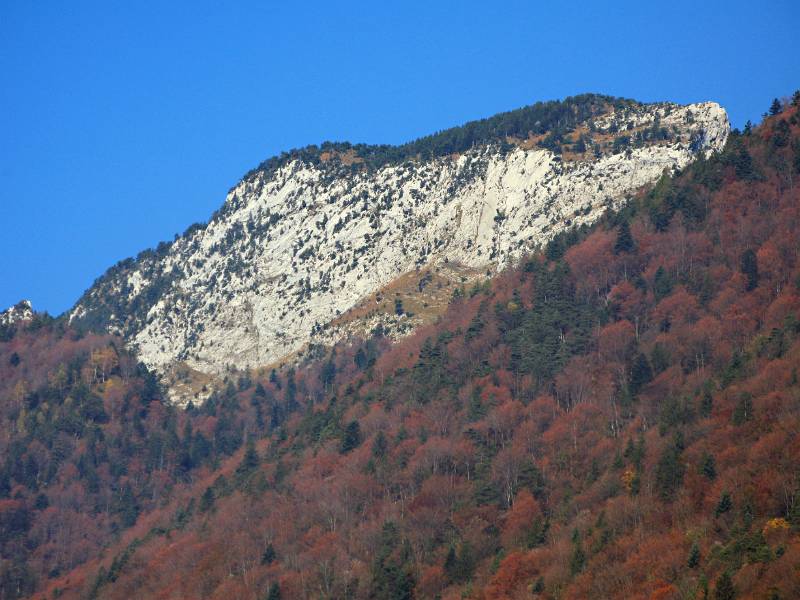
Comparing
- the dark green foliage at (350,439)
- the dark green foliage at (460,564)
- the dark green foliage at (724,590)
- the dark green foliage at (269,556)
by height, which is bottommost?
the dark green foliage at (724,590)

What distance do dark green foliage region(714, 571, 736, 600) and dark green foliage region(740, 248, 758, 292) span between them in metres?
54.2

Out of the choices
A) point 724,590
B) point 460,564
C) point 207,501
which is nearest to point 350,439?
point 207,501

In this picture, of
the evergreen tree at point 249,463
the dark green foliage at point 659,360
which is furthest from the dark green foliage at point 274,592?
the dark green foliage at point 659,360

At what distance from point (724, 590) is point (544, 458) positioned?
125 feet

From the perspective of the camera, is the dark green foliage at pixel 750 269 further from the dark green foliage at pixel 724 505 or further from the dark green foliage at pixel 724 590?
the dark green foliage at pixel 724 590

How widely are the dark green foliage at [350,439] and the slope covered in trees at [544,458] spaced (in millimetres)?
441

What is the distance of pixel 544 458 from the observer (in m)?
108

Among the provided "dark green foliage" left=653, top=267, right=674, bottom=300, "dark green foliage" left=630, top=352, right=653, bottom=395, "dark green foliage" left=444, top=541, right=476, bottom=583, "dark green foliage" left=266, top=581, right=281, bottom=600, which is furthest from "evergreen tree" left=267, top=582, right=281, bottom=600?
"dark green foliage" left=653, top=267, right=674, bottom=300

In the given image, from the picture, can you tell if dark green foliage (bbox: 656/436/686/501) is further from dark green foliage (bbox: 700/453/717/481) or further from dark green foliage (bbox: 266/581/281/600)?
dark green foliage (bbox: 266/581/281/600)

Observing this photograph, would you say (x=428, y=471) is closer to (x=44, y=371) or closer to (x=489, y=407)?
(x=489, y=407)

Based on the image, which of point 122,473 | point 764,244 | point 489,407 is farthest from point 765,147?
point 122,473

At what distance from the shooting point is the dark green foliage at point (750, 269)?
11938 cm

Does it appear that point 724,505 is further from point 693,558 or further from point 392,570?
point 392,570

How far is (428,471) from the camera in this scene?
114562 mm
